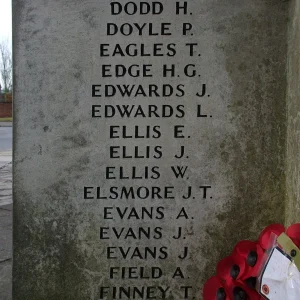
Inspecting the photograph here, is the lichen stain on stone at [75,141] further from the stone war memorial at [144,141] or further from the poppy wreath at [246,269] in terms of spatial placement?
the poppy wreath at [246,269]

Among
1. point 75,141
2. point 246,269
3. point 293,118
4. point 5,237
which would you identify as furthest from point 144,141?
point 5,237

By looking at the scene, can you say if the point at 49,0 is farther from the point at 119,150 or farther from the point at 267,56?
the point at 267,56

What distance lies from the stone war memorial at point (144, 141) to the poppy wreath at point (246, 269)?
19.6 inches

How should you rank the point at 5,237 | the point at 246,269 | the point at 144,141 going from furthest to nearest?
the point at 5,237, the point at 144,141, the point at 246,269

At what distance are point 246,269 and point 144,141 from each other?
1158 millimetres

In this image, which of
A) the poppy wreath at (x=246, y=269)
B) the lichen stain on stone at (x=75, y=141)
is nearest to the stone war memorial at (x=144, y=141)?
the lichen stain on stone at (x=75, y=141)

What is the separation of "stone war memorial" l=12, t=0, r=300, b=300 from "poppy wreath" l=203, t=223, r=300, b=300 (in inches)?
19.6

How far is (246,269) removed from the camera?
2.60 meters

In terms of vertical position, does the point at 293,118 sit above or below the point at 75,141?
above

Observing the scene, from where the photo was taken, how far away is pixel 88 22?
3.31m

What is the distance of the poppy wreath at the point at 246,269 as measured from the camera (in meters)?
2.46

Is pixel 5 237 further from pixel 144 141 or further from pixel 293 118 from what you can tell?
pixel 293 118

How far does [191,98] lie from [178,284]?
129 cm

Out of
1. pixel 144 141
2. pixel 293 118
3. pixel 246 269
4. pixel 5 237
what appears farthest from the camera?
pixel 5 237
